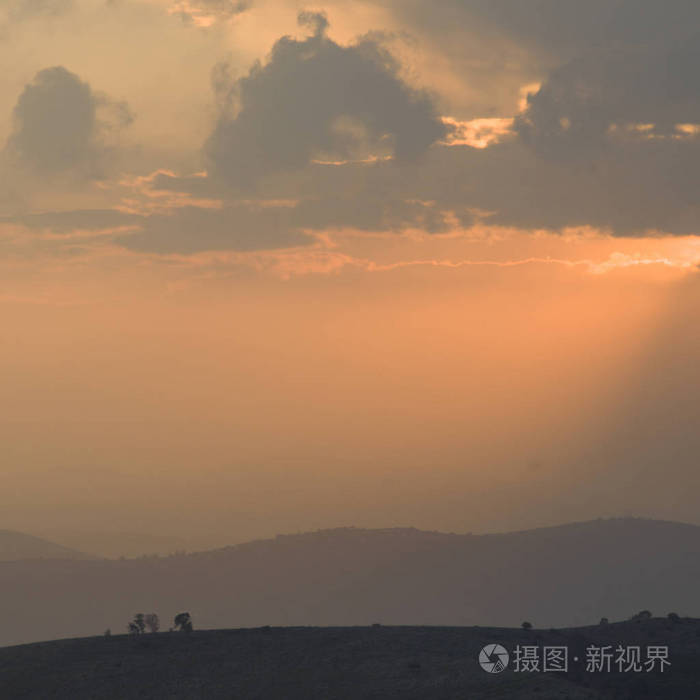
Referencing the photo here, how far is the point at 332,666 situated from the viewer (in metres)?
107

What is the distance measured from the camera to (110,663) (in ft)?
374

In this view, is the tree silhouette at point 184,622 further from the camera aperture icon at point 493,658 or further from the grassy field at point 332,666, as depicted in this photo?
the camera aperture icon at point 493,658

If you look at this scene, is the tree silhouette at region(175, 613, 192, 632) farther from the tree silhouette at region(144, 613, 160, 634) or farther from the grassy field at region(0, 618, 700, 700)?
the tree silhouette at region(144, 613, 160, 634)

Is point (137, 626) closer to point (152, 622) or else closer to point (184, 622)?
point (184, 622)

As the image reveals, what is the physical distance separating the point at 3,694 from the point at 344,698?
34927 mm

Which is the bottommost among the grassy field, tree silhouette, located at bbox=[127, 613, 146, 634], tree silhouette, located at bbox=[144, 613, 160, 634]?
the grassy field

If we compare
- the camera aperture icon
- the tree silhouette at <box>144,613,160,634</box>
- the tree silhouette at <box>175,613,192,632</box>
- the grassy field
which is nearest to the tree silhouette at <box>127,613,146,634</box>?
the tree silhouette at <box>175,613,192,632</box>

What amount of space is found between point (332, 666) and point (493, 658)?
49.7 ft

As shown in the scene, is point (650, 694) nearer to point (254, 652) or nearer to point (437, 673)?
point (437, 673)

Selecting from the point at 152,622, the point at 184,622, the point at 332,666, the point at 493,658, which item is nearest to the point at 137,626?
the point at 184,622

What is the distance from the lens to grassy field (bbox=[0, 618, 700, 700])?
98938 millimetres

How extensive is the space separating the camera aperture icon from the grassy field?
0.85m

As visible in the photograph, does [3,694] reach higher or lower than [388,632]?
lower

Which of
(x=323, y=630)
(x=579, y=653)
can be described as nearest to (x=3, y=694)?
(x=323, y=630)
